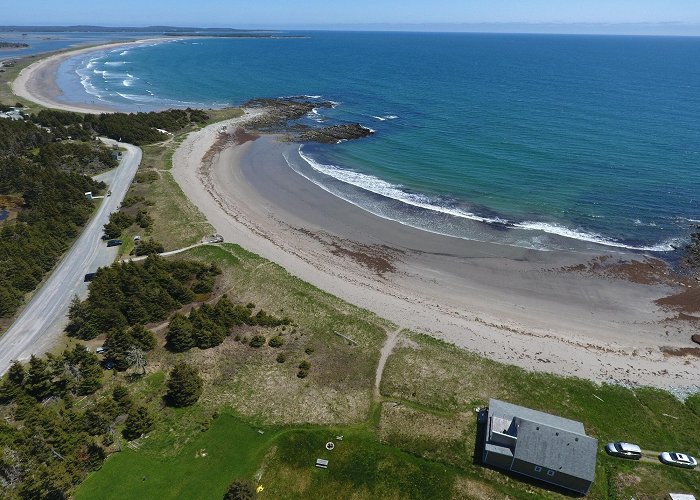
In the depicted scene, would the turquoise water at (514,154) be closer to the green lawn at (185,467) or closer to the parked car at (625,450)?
the parked car at (625,450)

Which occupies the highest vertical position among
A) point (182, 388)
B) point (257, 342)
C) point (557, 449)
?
point (557, 449)

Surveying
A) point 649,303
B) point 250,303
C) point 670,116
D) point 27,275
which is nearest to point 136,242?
point 27,275

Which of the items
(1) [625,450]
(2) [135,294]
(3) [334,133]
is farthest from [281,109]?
(1) [625,450]

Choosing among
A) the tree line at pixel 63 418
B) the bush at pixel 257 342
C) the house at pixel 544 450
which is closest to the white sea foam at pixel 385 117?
the bush at pixel 257 342

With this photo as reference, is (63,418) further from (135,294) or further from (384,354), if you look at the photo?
(384,354)

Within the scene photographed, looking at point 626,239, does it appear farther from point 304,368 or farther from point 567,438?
point 304,368
